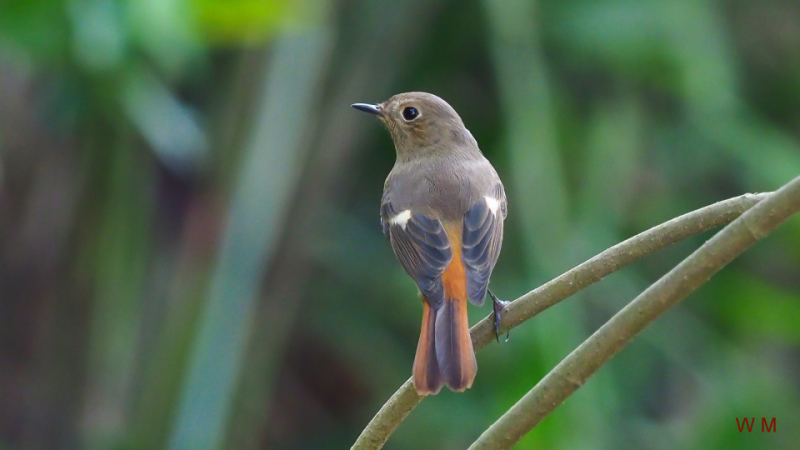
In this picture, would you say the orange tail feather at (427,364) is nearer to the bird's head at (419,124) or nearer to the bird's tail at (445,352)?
the bird's tail at (445,352)

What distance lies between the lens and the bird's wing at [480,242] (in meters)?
2.65

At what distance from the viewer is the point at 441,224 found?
9.61 feet

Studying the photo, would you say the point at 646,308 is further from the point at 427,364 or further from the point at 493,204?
the point at 493,204

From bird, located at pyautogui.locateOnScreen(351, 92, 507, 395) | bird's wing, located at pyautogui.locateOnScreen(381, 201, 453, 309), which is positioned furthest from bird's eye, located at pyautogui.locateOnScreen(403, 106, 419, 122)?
bird's wing, located at pyautogui.locateOnScreen(381, 201, 453, 309)

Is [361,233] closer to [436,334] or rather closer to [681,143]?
[681,143]

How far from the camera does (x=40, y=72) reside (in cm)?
474

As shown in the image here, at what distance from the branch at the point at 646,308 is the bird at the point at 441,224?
1.02 ft

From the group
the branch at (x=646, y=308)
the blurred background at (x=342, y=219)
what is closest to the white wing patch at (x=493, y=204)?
the blurred background at (x=342, y=219)

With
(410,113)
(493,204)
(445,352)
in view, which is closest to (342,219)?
(410,113)

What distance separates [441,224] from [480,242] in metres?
0.15

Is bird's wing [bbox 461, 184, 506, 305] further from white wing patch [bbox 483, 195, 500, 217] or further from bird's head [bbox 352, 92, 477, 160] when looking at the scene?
bird's head [bbox 352, 92, 477, 160]

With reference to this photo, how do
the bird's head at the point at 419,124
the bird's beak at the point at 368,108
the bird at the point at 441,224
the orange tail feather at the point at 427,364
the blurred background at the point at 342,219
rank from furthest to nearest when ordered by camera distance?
the blurred background at the point at 342,219, the bird's head at the point at 419,124, the bird's beak at the point at 368,108, the bird at the point at 441,224, the orange tail feather at the point at 427,364

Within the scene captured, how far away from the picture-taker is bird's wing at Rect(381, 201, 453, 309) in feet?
8.76

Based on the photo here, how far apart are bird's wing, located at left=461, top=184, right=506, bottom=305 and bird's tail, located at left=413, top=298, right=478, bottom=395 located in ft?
0.24
